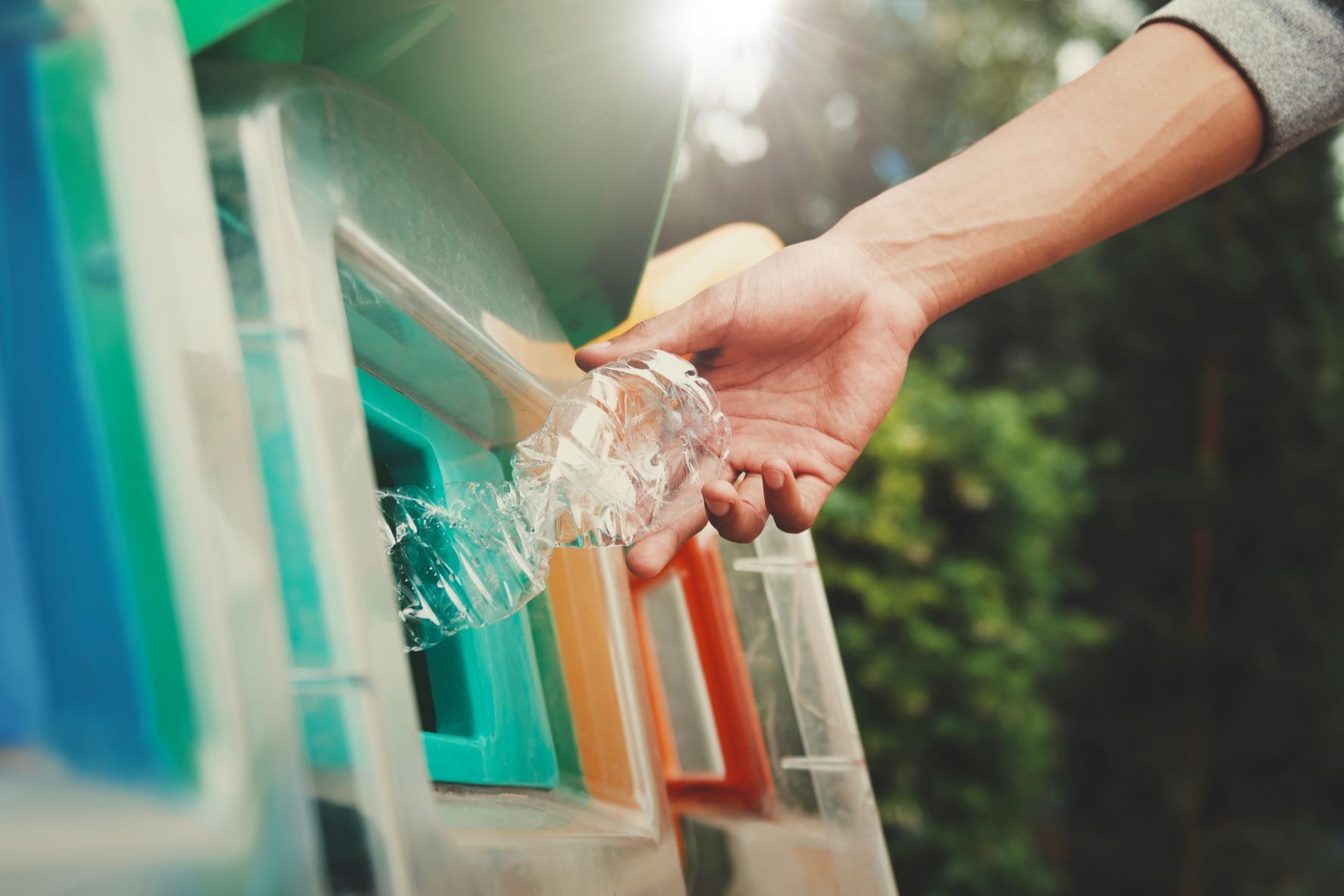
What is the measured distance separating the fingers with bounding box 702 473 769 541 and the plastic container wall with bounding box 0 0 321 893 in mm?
624

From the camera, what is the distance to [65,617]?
432 millimetres

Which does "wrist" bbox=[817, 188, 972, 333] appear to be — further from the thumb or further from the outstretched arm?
the thumb

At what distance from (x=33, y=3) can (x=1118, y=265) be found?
818cm

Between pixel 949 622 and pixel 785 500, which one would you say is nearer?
pixel 785 500

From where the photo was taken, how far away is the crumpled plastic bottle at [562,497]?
3.42ft

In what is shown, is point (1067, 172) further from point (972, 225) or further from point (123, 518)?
point (123, 518)

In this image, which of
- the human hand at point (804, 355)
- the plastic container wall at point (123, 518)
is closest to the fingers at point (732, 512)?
the human hand at point (804, 355)

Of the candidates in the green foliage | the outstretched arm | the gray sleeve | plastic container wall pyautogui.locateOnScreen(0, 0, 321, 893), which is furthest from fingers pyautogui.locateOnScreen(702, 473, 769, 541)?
the green foliage

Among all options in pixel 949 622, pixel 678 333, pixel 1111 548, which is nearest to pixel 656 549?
pixel 678 333

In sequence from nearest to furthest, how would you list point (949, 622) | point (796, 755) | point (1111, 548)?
point (796, 755)
point (949, 622)
point (1111, 548)

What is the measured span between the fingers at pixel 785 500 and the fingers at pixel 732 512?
0.02 metres

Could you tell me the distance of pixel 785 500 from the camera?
1.10 m

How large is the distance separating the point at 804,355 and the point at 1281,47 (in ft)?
2.53

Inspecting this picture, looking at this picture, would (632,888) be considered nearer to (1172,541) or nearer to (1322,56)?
(1322,56)
